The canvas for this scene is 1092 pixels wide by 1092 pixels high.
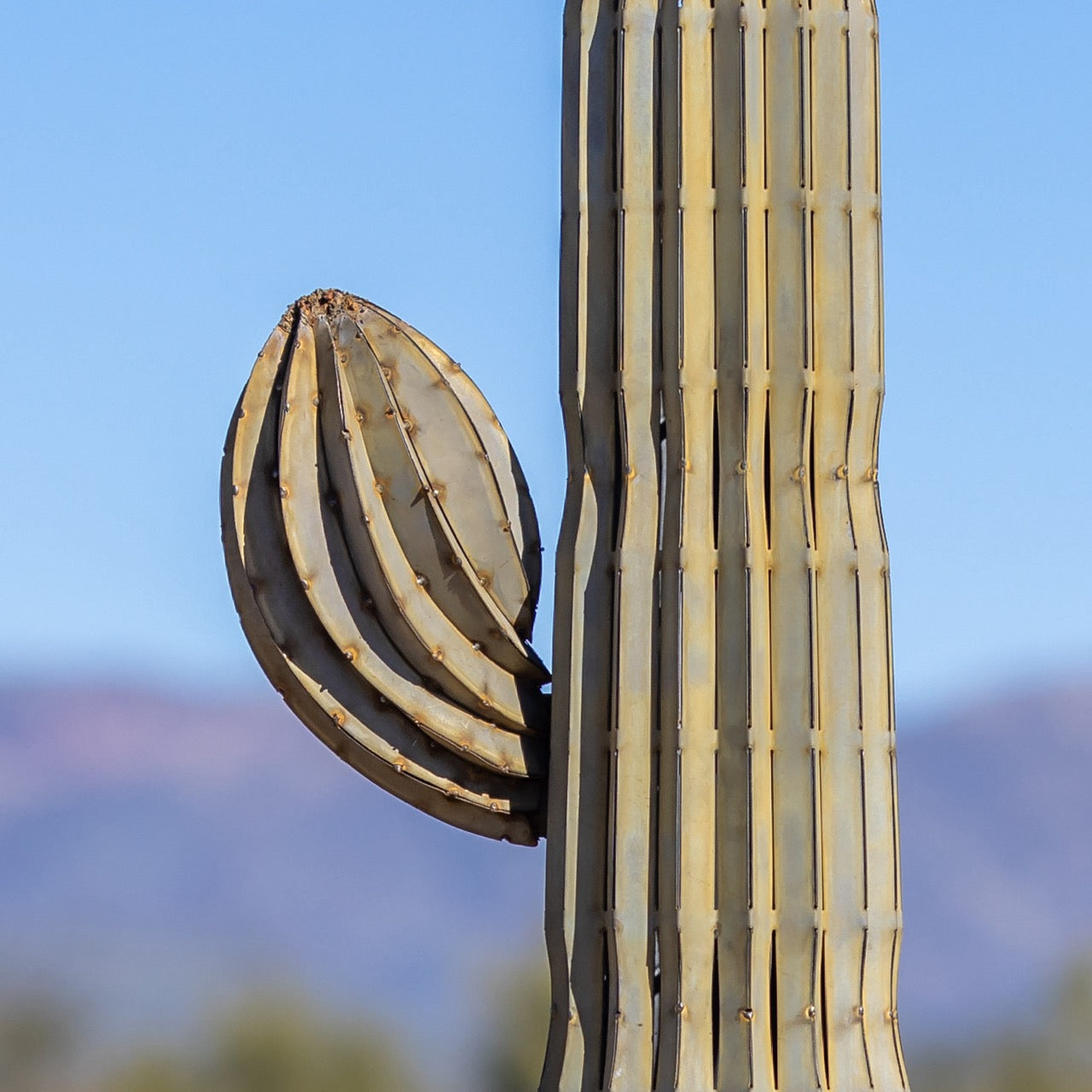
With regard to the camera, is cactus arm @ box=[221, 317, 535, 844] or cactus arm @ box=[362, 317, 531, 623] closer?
cactus arm @ box=[221, 317, 535, 844]

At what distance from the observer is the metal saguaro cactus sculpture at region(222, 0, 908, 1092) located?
549 cm

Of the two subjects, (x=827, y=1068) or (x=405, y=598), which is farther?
(x=405, y=598)

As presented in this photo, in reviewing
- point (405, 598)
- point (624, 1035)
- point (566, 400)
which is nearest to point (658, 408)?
point (566, 400)

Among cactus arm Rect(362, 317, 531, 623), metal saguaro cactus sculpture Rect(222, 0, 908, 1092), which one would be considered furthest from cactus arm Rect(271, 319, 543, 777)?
cactus arm Rect(362, 317, 531, 623)

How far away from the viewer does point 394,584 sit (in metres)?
5.84

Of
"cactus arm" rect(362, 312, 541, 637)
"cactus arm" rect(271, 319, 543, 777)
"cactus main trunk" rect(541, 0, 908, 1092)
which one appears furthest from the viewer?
"cactus arm" rect(362, 312, 541, 637)

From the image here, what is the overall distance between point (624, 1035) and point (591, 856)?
0.47m

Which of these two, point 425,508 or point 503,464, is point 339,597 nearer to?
point 425,508

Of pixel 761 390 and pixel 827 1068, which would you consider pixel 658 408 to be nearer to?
pixel 761 390

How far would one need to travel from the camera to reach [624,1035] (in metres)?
5.50

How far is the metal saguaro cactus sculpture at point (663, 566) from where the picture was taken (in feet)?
18.0

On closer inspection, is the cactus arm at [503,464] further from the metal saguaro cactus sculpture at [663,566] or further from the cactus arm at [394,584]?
the cactus arm at [394,584]

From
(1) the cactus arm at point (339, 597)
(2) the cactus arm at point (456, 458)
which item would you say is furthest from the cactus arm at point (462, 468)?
(1) the cactus arm at point (339, 597)

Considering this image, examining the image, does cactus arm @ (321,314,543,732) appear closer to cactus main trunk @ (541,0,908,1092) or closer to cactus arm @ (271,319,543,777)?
cactus arm @ (271,319,543,777)
